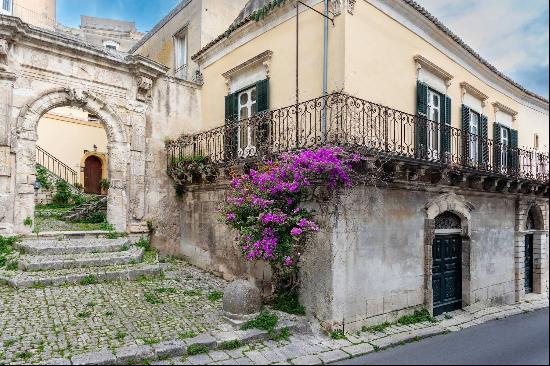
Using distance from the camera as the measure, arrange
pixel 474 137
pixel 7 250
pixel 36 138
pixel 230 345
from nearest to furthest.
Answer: pixel 230 345 → pixel 7 250 → pixel 36 138 → pixel 474 137

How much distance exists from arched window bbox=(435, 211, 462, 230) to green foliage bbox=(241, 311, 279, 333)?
4922 millimetres

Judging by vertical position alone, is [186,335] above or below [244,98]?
below

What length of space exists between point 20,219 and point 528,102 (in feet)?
56.4

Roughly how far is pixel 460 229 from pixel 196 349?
24.2ft

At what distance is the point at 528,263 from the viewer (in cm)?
1289

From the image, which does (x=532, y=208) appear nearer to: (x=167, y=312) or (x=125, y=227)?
(x=167, y=312)

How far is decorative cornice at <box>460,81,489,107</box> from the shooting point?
10.9 m

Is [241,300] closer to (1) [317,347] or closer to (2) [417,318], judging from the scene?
(1) [317,347]

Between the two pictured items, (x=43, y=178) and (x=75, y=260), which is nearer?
(x=75, y=260)

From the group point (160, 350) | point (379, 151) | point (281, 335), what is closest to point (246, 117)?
point (379, 151)

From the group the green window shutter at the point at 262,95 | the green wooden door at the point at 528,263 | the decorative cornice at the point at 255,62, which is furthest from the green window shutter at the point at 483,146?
the decorative cornice at the point at 255,62

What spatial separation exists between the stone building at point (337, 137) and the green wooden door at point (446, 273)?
4 centimetres

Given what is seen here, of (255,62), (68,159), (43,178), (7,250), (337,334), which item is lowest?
(337,334)

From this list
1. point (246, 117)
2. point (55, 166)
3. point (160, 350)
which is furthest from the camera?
point (55, 166)
